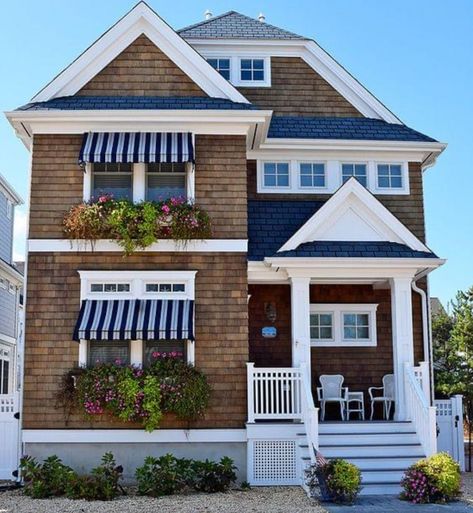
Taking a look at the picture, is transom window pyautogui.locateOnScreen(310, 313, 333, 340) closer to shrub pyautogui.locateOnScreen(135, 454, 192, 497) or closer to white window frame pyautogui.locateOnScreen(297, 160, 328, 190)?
white window frame pyautogui.locateOnScreen(297, 160, 328, 190)

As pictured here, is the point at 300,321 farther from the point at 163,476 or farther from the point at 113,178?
the point at 113,178

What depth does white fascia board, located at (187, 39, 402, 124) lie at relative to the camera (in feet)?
51.9

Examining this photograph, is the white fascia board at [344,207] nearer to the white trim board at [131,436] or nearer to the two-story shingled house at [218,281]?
the two-story shingled house at [218,281]

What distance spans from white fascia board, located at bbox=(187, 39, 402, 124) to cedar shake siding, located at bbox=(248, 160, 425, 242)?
1.55 meters

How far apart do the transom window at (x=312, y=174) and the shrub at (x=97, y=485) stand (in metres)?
6.86

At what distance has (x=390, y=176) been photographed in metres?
15.2

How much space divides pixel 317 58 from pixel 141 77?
434cm

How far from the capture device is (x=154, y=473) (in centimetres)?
1120

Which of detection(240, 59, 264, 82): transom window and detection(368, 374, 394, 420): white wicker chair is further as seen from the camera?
detection(240, 59, 264, 82): transom window

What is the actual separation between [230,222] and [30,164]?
373cm

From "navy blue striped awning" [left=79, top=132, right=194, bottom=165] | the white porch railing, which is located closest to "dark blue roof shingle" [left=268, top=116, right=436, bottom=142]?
"navy blue striped awning" [left=79, top=132, right=194, bottom=165]

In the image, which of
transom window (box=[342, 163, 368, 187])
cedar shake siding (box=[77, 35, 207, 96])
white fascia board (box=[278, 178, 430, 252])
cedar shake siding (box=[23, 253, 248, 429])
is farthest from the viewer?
transom window (box=[342, 163, 368, 187])

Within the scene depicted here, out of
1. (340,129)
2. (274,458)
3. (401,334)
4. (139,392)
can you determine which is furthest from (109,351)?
(340,129)

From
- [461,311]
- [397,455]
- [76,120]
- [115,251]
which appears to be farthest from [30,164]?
[461,311]
